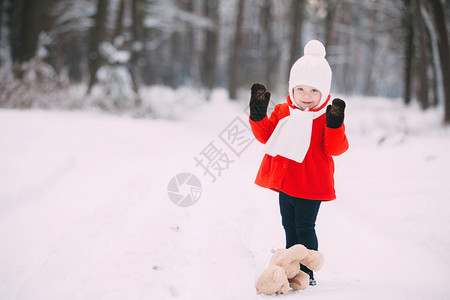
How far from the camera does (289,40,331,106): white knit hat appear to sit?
2.08 metres

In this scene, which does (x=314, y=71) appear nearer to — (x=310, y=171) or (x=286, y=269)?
(x=310, y=171)

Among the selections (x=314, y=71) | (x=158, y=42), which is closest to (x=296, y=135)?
(x=314, y=71)

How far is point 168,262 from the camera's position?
2404 mm

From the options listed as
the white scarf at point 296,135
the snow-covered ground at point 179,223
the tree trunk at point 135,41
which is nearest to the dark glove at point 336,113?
the white scarf at point 296,135

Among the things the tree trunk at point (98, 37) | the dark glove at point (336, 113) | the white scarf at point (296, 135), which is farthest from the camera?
the tree trunk at point (98, 37)

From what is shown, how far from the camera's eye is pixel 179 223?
10.2ft

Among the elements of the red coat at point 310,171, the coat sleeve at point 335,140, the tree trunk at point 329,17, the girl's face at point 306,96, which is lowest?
the red coat at point 310,171

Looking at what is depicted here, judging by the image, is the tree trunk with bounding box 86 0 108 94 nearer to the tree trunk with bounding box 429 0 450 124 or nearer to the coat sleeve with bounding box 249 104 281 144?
the tree trunk with bounding box 429 0 450 124

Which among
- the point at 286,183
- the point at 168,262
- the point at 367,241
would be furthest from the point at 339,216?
the point at 168,262

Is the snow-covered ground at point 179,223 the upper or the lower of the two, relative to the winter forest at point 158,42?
lower

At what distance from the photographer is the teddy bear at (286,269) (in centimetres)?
195

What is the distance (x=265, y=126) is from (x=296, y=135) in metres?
0.25

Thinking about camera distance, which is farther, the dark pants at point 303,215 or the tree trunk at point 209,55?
the tree trunk at point 209,55

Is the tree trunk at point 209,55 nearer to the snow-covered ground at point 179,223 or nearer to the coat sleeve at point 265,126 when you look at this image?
the snow-covered ground at point 179,223
